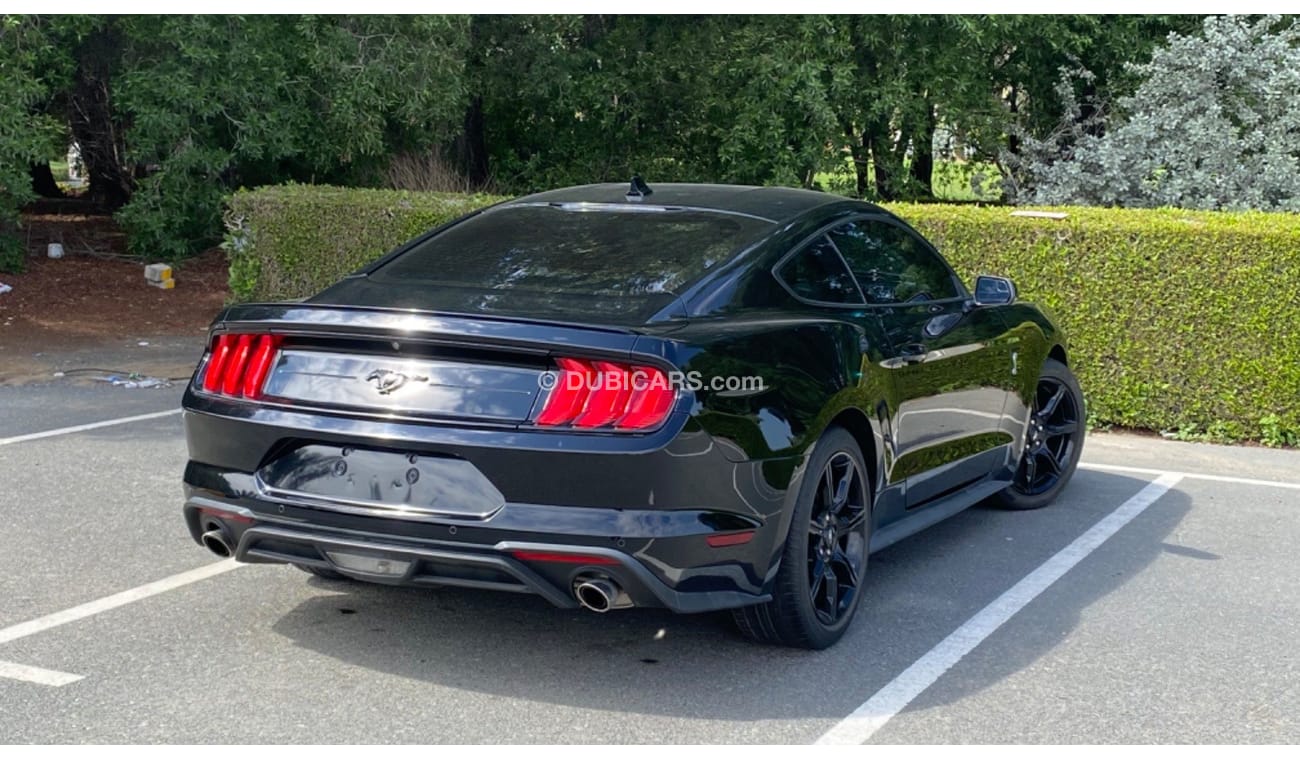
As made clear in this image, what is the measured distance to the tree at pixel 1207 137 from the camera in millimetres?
13414

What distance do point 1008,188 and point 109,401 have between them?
10212 mm

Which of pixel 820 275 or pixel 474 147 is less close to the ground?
pixel 474 147

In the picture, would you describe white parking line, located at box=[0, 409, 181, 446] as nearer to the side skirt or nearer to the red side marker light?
the side skirt

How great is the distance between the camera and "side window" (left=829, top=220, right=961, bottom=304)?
566 cm

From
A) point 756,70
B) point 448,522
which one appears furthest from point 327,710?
point 756,70

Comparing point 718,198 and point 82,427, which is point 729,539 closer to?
point 718,198

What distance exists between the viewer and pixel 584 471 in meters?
4.21

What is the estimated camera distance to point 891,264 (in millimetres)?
5930

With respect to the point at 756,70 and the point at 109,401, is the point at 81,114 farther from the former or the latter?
the point at 109,401

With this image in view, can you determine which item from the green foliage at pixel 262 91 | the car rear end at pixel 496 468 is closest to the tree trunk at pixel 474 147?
the green foliage at pixel 262 91

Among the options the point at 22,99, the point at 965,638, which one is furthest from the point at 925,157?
the point at 965,638

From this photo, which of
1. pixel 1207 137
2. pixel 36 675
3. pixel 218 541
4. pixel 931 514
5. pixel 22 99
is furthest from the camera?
pixel 1207 137

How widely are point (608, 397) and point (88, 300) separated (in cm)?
1129

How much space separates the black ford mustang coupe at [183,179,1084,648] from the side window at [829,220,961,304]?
0.05 meters
